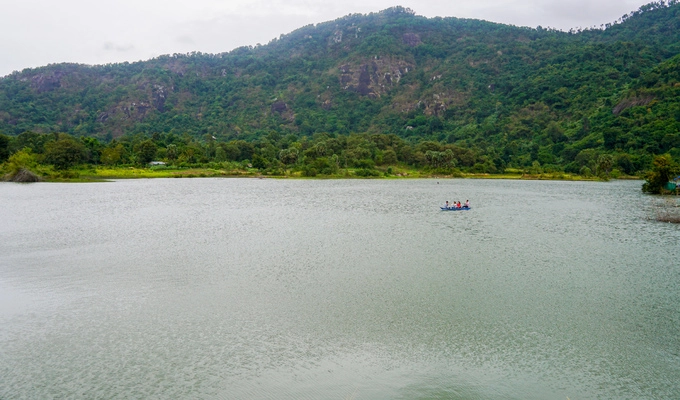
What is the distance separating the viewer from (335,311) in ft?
73.4

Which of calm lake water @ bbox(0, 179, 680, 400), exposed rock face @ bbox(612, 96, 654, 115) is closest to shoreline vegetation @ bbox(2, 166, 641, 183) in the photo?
exposed rock face @ bbox(612, 96, 654, 115)

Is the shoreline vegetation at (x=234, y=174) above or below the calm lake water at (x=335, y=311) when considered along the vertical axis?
above

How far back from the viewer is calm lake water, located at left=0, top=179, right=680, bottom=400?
51.9 ft

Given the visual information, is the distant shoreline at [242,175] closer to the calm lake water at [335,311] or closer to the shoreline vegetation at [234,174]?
the shoreline vegetation at [234,174]

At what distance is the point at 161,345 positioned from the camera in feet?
60.5

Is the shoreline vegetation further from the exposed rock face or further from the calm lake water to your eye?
the calm lake water

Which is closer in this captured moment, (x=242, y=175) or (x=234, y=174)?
(x=242, y=175)

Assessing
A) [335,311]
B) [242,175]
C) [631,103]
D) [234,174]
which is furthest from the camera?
[631,103]

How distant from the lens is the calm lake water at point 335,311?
15.8 meters

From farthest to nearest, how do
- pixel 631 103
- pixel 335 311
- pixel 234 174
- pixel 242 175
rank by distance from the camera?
1. pixel 631 103
2. pixel 234 174
3. pixel 242 175
4. pixel 335 311

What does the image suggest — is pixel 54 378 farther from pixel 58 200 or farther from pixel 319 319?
pixel 58 200

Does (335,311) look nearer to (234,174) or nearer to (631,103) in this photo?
(234,174)

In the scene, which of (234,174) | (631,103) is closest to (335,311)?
(234,174)

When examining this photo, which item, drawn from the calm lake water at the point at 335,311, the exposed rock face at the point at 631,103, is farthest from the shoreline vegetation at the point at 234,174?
the calm lake water at the point at 335,311
